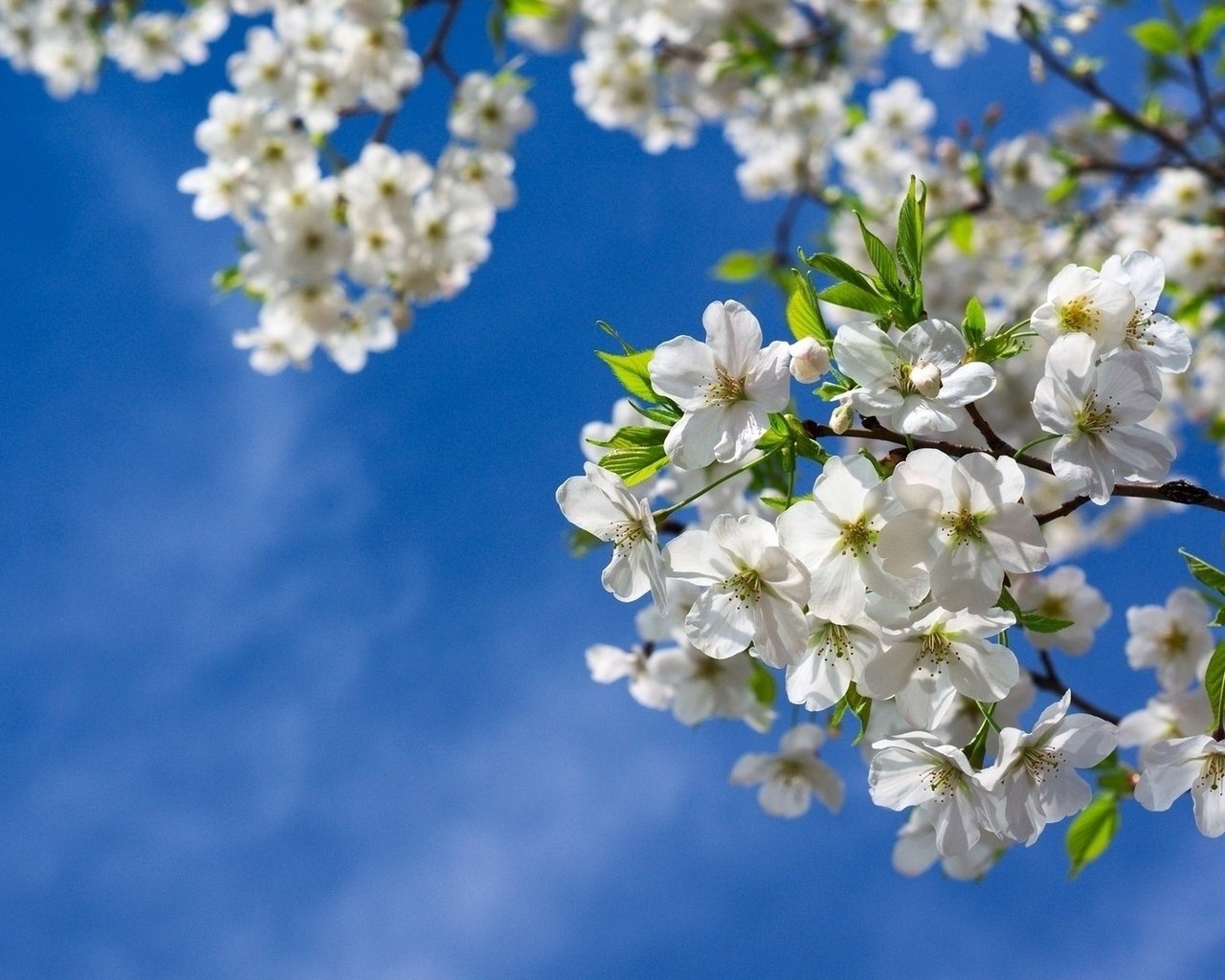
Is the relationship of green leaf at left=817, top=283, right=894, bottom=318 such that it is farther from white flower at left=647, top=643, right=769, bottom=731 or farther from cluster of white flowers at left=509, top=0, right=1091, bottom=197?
cluster of white flowers at left=509, top=0, right=1091, bottom=197

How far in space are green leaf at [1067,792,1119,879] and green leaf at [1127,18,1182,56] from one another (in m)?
3.20

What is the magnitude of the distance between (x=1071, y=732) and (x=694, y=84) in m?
5.51

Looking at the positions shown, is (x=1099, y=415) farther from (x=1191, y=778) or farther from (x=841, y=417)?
(x=1191, y=778)

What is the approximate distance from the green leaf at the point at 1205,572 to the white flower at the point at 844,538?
427 millimetres

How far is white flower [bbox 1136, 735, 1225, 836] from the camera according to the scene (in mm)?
1656

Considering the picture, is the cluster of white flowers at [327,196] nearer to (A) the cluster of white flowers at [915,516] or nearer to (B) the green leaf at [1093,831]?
(A) the cluster of white flowers at [915,516]

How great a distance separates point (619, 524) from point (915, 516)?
19.3 inches

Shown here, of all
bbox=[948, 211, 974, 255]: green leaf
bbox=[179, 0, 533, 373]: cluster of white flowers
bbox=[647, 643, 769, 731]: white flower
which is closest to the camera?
bbox=[647, 643, 769, 731]: white flower

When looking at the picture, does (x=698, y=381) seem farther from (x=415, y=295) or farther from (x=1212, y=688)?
(x=415, y=295)

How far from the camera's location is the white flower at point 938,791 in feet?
5.48

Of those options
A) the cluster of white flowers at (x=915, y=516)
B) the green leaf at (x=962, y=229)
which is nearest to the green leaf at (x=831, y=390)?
the cluster of white flowers at (x=915, y=516)

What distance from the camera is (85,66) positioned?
5547 millimetres

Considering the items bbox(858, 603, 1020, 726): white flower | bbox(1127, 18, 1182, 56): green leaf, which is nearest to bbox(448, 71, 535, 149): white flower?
bbox(1127, 18, 1182, 56): green leaf

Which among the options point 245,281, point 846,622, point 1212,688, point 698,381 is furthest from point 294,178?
point 1212,688
